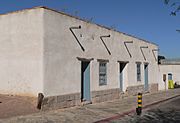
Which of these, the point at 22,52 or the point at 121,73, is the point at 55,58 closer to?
the point at 22,52

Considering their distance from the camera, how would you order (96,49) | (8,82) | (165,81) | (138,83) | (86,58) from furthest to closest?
(165,81) → (138,83) → (96,49) → (86,58) → (8,82)

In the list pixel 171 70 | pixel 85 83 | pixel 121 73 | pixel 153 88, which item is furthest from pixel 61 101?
pixel 171 70

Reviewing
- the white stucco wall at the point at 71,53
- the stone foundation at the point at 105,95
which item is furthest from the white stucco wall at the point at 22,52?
the stone foundation at the point at 105,95

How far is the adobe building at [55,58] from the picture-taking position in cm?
1262

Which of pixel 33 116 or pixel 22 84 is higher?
pixel 22 84

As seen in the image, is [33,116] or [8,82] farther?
[8,82]

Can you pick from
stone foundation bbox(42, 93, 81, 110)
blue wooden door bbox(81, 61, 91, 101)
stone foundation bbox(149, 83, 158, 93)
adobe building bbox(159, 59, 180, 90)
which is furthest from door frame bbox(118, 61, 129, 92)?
adobe building bbox(159, 59, 180, 90)

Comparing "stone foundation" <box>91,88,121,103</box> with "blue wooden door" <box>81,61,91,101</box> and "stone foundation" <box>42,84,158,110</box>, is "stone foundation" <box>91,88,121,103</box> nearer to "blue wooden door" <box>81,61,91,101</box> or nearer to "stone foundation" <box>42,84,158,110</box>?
"stone foundation" <box>42,84,158,110</box>

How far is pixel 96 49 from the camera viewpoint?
1695 cm

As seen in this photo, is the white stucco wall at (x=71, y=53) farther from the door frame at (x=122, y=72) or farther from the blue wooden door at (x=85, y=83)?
the door frame at (x=122, y=72)

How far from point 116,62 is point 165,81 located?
15.7 metres

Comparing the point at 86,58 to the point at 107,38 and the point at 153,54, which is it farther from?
the point at 153,54

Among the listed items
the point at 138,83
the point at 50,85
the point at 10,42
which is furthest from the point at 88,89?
the point at 138,83

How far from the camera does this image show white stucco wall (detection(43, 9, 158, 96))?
12.9 meters
